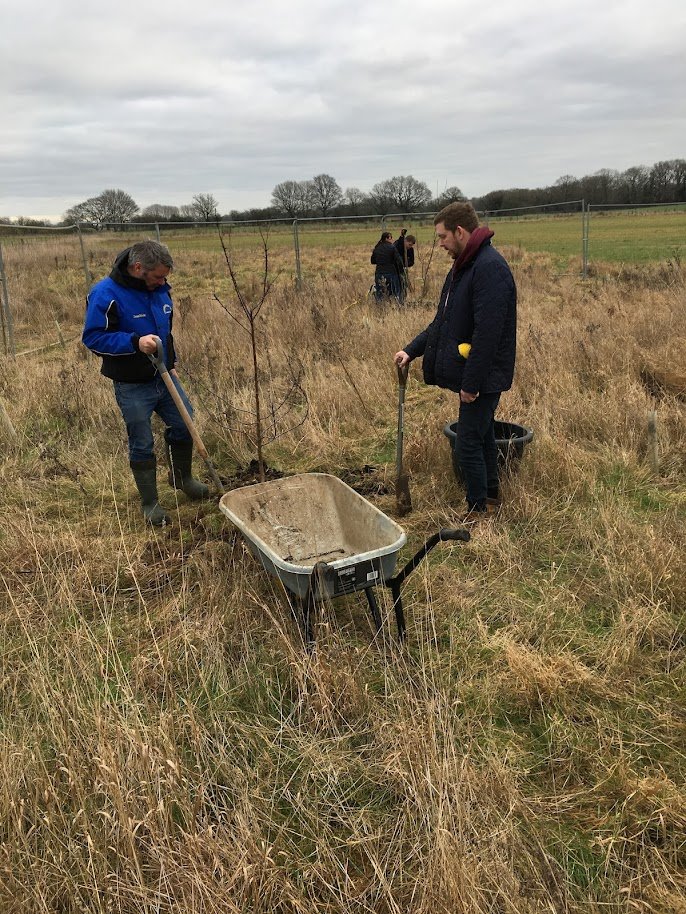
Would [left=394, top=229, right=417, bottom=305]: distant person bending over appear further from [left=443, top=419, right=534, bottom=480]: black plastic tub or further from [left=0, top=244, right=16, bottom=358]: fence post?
[left=443, top=419, right=534, bottom=480]: black plastic tub

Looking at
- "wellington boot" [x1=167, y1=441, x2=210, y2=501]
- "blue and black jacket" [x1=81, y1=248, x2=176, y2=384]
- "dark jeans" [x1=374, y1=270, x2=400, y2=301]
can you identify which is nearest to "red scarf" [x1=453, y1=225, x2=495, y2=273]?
"blue and black jacket" [x1=81, y1=248, x2=176, y2=384]

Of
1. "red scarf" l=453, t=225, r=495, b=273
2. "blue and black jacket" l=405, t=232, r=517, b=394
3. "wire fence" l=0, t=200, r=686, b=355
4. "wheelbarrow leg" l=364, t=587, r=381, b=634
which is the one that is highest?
"wire fence" l=0, t=200, r=686, b=355

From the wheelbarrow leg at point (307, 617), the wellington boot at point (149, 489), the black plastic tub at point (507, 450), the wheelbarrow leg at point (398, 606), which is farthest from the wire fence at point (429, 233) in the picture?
the wheelbarrow leg at point (398, 606)

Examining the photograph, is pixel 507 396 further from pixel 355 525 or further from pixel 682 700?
pixel 682 700

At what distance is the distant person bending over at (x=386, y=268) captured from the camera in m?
10.4

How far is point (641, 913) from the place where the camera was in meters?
1.62

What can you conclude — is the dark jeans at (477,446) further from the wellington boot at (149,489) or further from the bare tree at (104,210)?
the bare tree at (104,210)

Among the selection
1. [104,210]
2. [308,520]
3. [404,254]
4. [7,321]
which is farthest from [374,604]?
[104,210]

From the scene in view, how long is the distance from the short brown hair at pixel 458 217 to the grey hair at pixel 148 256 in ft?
5.11

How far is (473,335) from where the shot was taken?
11.1 feet

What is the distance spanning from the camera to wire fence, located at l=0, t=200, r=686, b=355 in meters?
11.2

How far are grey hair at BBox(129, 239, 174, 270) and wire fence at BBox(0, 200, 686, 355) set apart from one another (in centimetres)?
461

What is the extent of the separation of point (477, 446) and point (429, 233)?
953 inches

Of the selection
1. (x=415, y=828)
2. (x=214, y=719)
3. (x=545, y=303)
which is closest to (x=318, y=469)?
(x=214, y=719)
